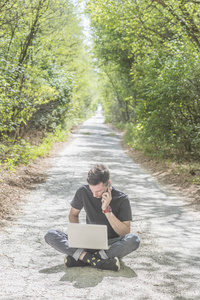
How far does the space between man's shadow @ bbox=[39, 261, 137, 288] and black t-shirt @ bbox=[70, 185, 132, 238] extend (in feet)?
1.81

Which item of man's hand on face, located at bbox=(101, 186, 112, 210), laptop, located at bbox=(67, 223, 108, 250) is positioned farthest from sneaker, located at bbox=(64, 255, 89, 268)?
man's hand on face, located at bbox=(101, 186, 112, 210)

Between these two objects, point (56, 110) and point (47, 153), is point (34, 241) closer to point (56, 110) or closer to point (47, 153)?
point (47, 153)

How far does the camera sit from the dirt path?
13.1ft

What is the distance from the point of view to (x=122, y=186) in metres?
10.8

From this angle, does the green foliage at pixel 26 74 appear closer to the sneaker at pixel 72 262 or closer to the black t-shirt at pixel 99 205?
the black t-shirt at pixel 99 205

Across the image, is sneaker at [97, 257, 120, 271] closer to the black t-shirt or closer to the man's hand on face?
the black t-shirt

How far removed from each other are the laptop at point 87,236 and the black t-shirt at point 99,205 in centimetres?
35

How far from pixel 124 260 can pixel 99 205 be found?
91cm

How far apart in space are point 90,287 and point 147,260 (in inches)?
47.9

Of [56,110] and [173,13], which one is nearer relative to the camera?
[173,13]

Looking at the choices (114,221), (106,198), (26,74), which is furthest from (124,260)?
(26,74)

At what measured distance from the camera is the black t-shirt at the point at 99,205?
15.4 ft

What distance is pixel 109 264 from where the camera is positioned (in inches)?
182

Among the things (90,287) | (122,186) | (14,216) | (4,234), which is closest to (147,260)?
(90,287)
